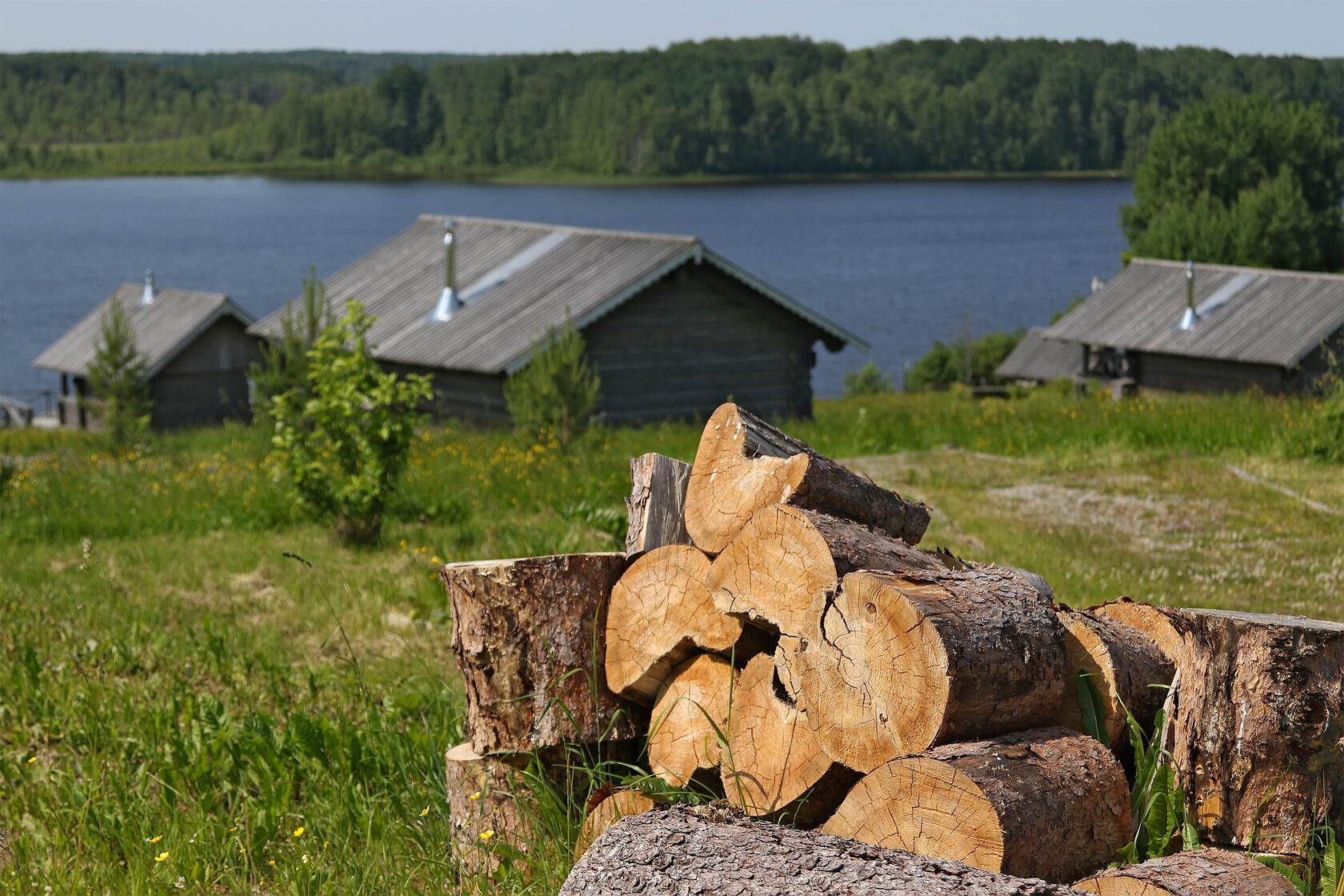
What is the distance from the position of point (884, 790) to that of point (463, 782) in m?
1.58

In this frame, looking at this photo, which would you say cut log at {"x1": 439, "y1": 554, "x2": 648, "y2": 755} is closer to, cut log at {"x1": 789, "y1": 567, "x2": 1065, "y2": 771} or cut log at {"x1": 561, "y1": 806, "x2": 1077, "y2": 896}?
cut log at {"x1": 789, "y1": 567, "x2": 1065, "y2": 771}

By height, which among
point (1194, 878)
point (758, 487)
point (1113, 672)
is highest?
point (758, 487)

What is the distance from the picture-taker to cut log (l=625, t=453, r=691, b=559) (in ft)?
14.5

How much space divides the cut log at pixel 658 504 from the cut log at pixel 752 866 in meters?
1.47

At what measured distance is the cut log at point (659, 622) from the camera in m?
3.80

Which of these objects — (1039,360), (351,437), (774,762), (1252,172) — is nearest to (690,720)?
(774,762)

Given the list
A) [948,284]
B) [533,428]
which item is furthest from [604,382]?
[948,284]

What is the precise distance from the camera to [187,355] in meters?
33.4

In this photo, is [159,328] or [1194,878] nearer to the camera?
[1194,878]

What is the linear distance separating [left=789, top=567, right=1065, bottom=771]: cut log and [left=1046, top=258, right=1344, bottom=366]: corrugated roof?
3017 centimetres

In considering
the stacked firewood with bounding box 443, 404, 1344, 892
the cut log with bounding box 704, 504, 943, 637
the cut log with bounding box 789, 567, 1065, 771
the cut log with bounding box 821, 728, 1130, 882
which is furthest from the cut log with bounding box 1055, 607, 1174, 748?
the cut log with bounding box 704, 504, 943, 637

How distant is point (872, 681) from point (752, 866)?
670mm

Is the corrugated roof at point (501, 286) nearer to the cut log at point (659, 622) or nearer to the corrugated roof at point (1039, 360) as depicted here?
the cut log at point (659, 622)

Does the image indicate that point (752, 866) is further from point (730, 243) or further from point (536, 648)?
point (730, 243)
